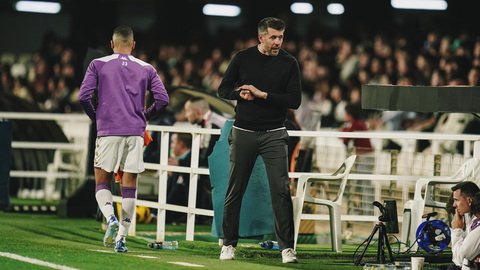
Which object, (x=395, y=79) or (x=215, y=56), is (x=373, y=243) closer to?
(x=395, y=79)

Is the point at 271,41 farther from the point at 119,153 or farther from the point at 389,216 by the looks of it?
the point at 389,216

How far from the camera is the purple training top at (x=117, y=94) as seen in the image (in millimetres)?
14352

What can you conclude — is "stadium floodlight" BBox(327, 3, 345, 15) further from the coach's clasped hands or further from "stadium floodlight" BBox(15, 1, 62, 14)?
the coach's clasped hands

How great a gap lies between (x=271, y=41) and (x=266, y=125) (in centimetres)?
77

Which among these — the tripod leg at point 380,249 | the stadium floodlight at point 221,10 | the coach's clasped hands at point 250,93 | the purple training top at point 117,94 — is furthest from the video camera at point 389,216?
the stadium floodlight at point 221,10

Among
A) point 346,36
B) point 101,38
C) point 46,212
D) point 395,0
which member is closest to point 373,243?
point 46,212

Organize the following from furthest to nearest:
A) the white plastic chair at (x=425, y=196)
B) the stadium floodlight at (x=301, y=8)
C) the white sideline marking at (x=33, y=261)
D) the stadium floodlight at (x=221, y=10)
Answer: the stadium floodlight at (x=221, y=10)
the stadium floodlight at (x=301, y=8)
the white plastic chair at (x=425, y=196)
the white sideline marking at (x=33, y=261)

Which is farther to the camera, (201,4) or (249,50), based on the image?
(201,4)

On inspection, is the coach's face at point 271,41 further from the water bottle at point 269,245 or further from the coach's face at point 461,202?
the water bottle at point 269,245

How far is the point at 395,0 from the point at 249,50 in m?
21.8

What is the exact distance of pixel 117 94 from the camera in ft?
47.2

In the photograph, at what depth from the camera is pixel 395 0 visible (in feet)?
117

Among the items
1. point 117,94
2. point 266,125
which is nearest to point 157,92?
point 117,94

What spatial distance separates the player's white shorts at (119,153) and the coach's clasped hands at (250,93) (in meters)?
1.14
